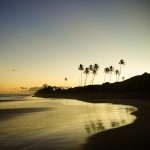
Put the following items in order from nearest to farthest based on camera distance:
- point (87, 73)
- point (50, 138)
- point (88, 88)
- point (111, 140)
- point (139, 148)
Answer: point (139, 148) < point (111, 140) < point (50, 138) < point (88, 88) < point (87, 73)

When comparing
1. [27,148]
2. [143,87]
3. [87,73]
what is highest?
[87,73]

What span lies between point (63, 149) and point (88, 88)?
120465mm

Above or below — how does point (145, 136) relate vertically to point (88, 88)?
below

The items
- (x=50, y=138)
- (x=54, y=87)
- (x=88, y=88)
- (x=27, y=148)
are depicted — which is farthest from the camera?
(x=54, y=87)

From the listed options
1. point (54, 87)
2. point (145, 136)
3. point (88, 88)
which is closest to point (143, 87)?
point (88, 88)

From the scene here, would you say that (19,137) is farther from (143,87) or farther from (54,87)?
(54,87)

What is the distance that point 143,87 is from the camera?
246ft

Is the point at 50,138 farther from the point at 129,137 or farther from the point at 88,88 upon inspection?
the point at 88,88

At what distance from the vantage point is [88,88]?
5128 inches

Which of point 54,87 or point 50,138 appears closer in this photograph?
point 50,138

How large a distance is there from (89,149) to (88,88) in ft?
395

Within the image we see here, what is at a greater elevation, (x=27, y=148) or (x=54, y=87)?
(x=54, y=87)

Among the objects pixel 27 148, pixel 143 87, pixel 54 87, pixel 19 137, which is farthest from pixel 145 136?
pixel 54 87

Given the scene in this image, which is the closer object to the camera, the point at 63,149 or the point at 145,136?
the point at 63,149
